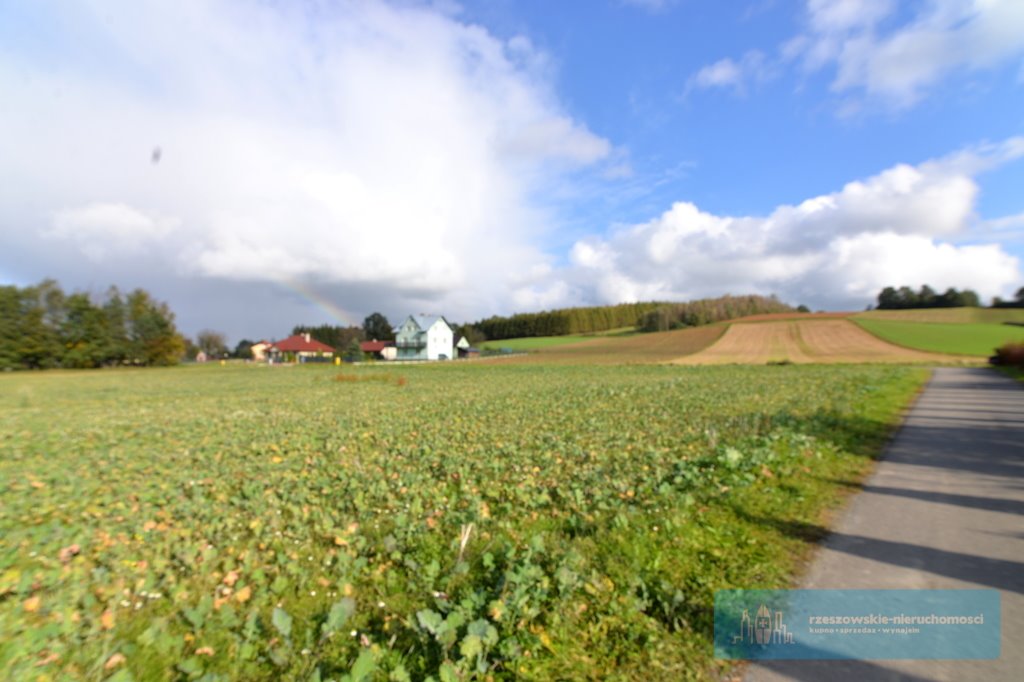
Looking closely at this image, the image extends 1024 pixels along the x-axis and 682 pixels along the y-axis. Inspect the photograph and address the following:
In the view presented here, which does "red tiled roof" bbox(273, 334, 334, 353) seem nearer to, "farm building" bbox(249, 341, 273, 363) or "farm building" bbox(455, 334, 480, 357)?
"farm building" bbox(249, 341, 273, 363)

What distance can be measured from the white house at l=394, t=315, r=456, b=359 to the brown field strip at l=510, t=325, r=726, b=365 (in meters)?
25.9

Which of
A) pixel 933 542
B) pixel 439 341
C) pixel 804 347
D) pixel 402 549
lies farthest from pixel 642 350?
pixel 402 549

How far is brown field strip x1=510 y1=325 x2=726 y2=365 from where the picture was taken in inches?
2422

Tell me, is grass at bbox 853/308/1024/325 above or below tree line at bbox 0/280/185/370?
below

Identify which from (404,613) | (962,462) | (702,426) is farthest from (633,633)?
(702,426)

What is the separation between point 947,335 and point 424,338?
84158 millimetres

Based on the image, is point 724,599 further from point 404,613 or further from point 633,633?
point 404,613

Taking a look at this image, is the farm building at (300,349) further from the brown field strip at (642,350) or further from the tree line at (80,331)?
the brown field strip at (642,350)

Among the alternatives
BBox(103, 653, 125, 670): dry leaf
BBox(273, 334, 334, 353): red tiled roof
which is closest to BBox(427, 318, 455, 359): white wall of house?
BBox(273, 334, 334, 353): red tiled roof

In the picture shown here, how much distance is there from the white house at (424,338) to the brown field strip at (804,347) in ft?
176

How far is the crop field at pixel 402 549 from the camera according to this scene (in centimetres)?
297

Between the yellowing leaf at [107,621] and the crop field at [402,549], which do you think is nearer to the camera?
the crop field at [402,549]

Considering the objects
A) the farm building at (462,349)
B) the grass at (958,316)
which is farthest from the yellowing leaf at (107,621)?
the farm building at (462,349)

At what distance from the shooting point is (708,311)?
111m
